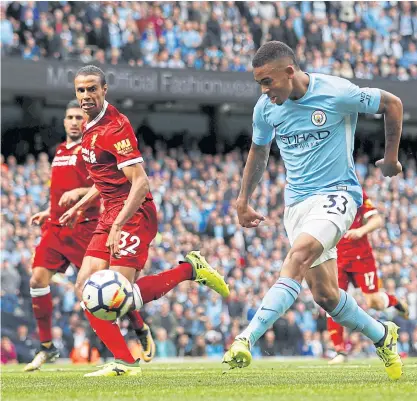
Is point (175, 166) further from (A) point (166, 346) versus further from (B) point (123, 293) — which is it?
(B) point (123, 293)

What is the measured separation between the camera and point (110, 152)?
31.0 feet

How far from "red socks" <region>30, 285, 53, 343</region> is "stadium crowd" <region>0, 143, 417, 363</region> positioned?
4350 millimetres

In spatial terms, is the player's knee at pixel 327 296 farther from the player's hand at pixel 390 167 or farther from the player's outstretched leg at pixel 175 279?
the player's outstretched leg at pixel 175 279

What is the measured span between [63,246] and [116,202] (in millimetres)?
2288

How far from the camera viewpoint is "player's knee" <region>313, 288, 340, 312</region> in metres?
8.23

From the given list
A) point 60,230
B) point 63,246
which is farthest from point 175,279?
point 60,230

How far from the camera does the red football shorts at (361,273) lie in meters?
13.9

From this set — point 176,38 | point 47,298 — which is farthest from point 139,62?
point 47,298

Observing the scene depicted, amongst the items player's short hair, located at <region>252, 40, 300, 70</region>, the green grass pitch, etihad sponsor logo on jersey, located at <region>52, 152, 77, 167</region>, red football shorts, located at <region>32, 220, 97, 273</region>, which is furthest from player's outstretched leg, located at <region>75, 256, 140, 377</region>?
player's short hair, located at <region>252, 40, 300, 70</region>

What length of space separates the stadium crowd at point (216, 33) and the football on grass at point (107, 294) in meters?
16.5

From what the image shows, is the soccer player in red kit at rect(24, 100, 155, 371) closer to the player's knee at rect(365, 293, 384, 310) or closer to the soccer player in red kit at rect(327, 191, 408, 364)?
the soccer player in red kit at rect(327, 191, 408, 364)

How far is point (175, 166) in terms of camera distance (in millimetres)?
26750

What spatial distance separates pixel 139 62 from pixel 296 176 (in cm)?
1918

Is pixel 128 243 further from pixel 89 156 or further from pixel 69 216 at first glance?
pixel 69 216
